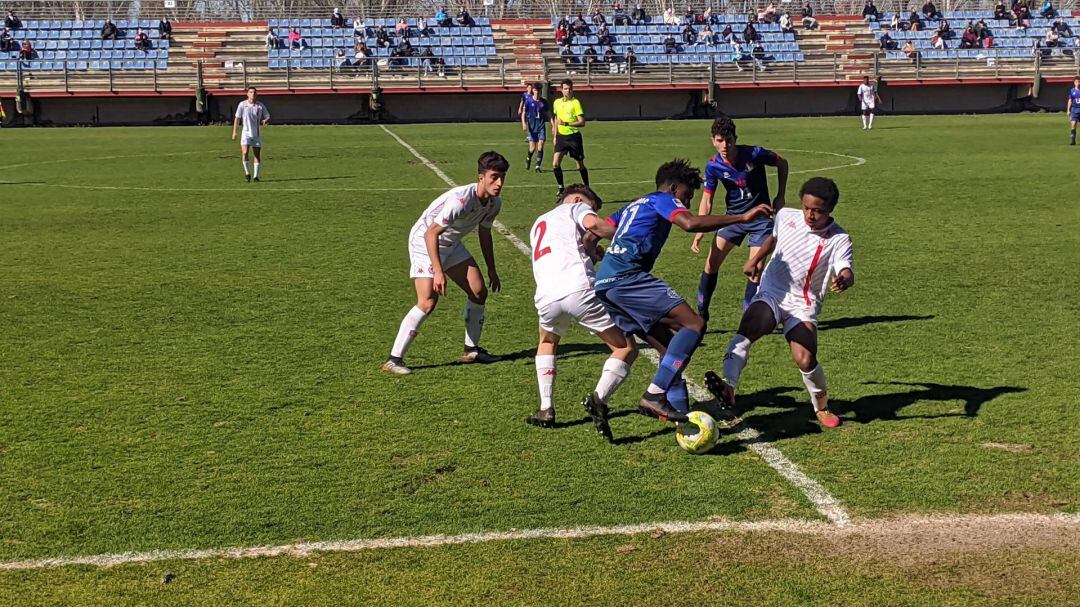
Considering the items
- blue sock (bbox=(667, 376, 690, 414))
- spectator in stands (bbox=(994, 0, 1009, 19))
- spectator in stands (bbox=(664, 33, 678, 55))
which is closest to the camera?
blue sock (bbox=(667, 376, 690, 414))

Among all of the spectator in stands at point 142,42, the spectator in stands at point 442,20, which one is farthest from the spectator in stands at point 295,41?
the spectator in stands at point 442,20

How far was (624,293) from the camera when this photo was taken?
7.67 meters

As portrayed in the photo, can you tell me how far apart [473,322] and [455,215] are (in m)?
1.04

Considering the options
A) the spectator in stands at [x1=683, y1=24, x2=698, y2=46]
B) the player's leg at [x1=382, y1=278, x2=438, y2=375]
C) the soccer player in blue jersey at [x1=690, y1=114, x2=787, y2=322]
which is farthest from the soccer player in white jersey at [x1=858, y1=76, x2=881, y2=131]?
the player's leg at [x1=382, y1=278, x2=438, y2=375]

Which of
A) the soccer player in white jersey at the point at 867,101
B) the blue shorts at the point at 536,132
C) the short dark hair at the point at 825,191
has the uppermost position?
the soccer player in white jersey at the point at 867,101

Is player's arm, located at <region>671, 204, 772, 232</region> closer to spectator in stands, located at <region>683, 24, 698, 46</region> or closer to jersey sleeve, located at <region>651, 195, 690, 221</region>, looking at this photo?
jersey sleeve, located at <region>651, 195, 690, 221</region>

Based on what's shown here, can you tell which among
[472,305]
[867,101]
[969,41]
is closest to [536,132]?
[867,101]

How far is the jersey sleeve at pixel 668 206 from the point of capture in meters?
7.45

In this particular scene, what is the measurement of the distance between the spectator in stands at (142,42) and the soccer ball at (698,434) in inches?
1971

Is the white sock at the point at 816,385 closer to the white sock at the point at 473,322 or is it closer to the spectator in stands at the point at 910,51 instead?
the white sock at the point at 473,322

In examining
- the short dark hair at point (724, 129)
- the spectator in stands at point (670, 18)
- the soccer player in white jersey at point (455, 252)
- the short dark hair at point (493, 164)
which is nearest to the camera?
the short dark hair at point (493, 164)

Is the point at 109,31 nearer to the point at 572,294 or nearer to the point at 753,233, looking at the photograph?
the point at 753,233

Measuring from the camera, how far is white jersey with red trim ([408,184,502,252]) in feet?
30.2

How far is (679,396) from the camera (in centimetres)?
774
